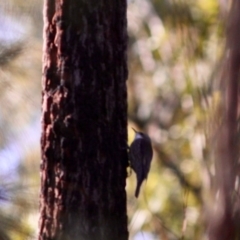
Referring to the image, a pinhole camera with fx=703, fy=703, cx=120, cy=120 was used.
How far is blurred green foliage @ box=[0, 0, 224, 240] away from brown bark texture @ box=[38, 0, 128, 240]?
0.37 metres

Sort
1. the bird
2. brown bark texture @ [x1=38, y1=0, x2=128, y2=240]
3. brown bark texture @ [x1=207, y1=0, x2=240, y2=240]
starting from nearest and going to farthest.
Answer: brown bark texture @ [x1=207, y1=0, x2=240, y2=240] < brown bark texture @ [x1=38, y1=0, x2=128, y2=240] < the bird

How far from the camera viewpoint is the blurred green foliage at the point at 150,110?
2.50 meters

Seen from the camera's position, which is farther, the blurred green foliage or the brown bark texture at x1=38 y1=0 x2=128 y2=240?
the blurred green foliage

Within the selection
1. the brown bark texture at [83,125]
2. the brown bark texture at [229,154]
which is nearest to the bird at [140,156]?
the brown bark texture at [83,125]

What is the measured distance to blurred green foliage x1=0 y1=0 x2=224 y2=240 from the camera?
8.19 feet

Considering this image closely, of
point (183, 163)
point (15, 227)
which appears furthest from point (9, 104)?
point (183, 163)

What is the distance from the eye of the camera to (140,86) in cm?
661

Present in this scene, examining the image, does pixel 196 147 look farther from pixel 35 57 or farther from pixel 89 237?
pixel 89 237

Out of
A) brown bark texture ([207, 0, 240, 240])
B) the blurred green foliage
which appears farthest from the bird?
brown bark texture ([207, 0, 240, 240])

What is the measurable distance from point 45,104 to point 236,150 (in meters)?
1.36

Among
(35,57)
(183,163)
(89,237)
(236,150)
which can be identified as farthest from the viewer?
(183,163)

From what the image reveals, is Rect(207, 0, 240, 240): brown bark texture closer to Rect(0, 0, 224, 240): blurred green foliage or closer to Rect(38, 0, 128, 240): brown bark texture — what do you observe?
Rect(38, 0, 128, 240): brown bark texture

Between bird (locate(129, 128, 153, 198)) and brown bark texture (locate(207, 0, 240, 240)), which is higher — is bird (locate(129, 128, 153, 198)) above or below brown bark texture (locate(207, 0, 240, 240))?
above

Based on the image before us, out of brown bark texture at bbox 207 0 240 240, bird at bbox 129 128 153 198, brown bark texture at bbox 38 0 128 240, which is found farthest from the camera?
bird at bbox 129 128 153 198
